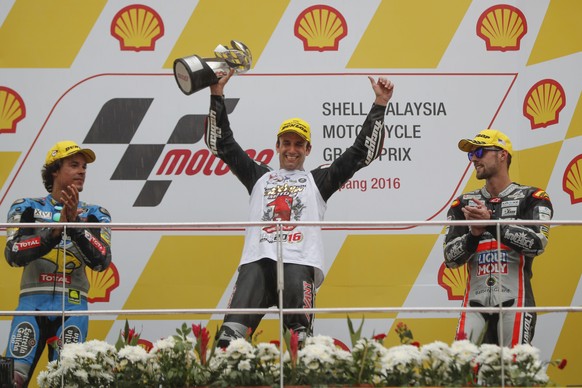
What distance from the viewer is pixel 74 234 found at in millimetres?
5699

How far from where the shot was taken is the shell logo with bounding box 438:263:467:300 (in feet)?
19.3

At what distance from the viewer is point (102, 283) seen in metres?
5.78

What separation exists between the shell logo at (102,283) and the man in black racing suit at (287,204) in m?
0.64

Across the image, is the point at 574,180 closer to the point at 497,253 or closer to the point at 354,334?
the point at 497,253

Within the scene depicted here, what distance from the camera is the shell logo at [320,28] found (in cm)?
694

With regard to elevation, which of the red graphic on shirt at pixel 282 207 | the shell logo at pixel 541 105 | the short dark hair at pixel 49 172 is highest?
the shell logo at pixel 541 105

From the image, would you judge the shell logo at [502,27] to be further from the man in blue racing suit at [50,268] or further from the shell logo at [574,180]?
the man in blue racing suit at [50,268]

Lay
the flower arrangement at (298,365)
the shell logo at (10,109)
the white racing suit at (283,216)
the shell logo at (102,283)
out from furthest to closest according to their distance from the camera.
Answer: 1. the shell logo at (10,109)
2. the shell logo at (102,283)
3. the white racing suit at (283,216)
4. the flower arrangement at (298,365)

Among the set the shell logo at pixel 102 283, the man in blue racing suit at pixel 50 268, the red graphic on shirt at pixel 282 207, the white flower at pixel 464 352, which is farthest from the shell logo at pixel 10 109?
the white flower at pixel 464 352

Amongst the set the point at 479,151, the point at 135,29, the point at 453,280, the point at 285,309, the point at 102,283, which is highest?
the point at 135,29

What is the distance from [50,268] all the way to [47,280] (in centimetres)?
7

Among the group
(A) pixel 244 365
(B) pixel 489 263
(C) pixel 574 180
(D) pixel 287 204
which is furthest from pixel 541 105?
(A) pixel 244 365

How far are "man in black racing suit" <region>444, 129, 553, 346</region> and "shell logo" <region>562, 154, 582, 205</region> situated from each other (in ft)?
2.78

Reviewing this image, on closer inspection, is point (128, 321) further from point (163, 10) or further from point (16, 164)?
point (163, 10)
